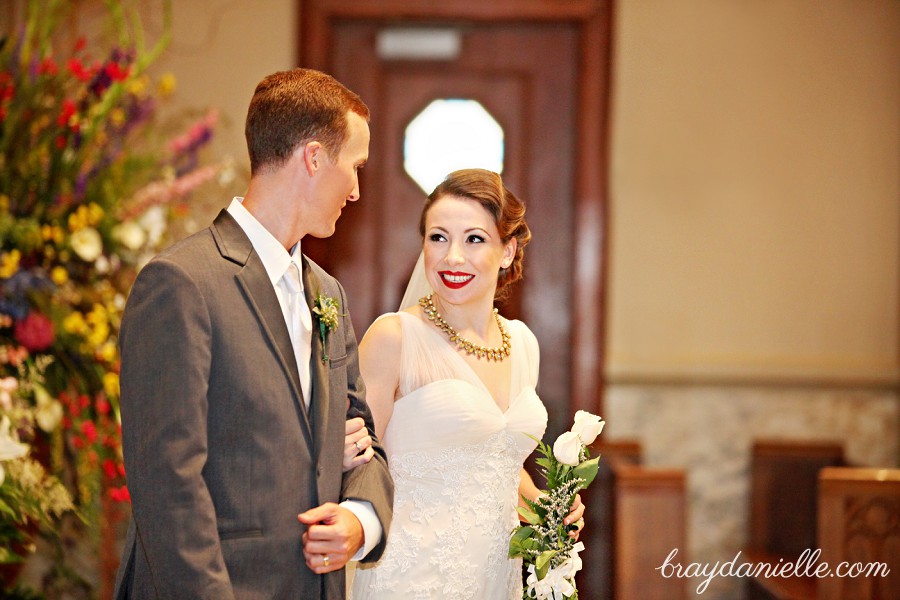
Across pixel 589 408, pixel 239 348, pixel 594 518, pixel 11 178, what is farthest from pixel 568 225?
pixel 239 348

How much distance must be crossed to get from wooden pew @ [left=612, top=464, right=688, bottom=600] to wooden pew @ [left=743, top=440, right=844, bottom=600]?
129 cm

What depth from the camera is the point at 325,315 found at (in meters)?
2.06

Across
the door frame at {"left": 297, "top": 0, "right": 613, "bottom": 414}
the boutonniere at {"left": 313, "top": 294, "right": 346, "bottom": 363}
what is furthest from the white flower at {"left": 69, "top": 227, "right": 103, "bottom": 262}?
the door frame at {"left": 297, "top": 0, "right": 613, "bottom": 414}

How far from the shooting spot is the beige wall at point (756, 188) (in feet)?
15.8

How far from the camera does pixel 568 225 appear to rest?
16.3 ft

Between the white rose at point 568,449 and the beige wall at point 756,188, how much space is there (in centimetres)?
259

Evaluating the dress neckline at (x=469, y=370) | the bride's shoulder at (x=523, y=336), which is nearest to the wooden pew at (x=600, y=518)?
the bride's shoulder at (x=523, y=336)

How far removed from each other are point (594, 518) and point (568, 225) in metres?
1.55

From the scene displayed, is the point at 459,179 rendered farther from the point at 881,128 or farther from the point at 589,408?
the point at 881,128

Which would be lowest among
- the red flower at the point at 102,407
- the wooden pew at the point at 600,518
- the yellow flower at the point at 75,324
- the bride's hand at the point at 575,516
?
the wooden pew at the point at 600,518

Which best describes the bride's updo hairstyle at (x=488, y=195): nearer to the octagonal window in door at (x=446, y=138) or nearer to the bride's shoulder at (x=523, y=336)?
the bride's shoulder at (x=523, y=336)

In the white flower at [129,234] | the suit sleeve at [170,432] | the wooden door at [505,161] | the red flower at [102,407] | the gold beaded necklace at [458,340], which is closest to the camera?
the suit sleeve at [170,432]

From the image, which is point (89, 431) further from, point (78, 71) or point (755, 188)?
point (755, 188)

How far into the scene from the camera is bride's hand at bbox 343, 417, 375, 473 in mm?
2121
